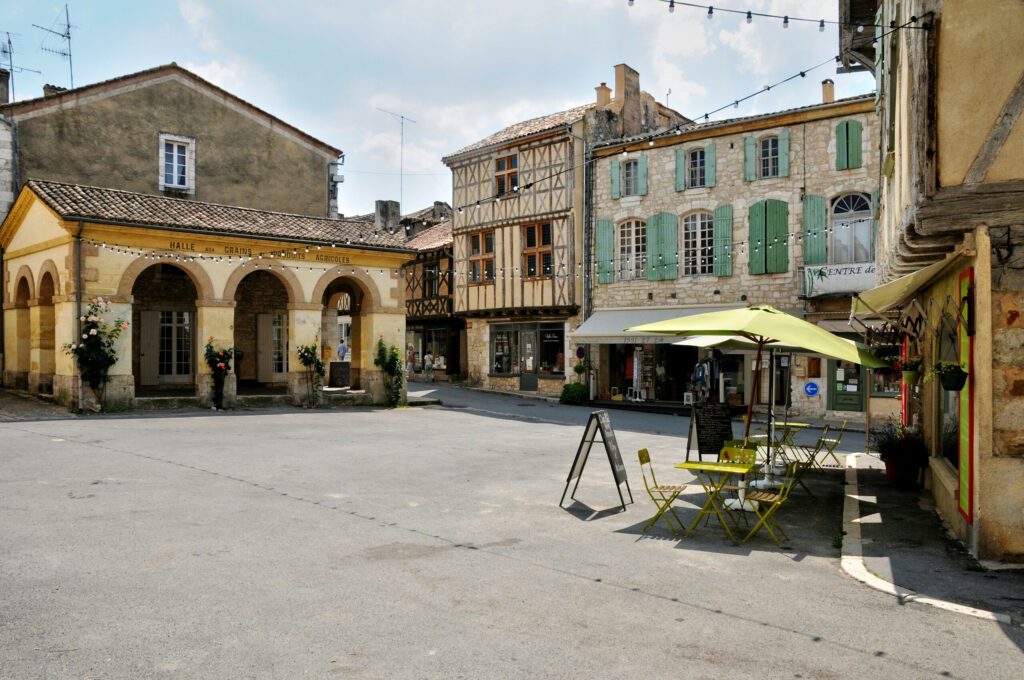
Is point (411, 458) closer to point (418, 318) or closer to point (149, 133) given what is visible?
point (149, 133)

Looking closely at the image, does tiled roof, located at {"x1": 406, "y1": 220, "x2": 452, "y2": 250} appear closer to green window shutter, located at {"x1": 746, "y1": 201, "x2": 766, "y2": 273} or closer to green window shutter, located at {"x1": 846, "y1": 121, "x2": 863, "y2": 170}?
green window shutter, located at {"x1": 746, "y1": 201, "x2": 766, "y2": 273}

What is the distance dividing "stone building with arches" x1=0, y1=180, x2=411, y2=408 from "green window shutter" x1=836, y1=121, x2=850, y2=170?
11484mm

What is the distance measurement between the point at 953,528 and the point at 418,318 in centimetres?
2628

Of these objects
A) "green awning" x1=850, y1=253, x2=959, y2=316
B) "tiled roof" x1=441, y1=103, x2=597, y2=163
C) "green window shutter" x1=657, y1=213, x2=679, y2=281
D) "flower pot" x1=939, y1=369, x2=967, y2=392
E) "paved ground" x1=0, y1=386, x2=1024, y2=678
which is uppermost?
"tiled roof" x1=441, y1=103, x2=597, y2=163

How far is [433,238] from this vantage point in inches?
1260

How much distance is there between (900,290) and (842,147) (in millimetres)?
13067

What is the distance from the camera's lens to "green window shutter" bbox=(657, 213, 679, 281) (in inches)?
838

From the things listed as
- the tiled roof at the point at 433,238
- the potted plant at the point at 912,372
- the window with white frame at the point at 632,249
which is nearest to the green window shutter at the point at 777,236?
the window with white frame at the point at 632,249

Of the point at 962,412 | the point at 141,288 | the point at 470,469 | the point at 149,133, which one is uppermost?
the point at 149,133

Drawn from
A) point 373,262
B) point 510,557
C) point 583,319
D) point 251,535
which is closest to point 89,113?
point 373,262

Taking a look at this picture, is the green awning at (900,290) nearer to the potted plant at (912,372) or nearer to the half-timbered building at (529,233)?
the potted plant at (912,372)

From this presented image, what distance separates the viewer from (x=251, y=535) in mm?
6105

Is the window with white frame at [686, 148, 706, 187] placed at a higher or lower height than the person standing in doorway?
higher

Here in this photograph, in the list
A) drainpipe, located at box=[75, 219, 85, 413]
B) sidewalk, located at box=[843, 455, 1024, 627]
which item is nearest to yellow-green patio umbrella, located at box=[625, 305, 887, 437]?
sidewalk, located at box=[843, 455, 1024, 627]
